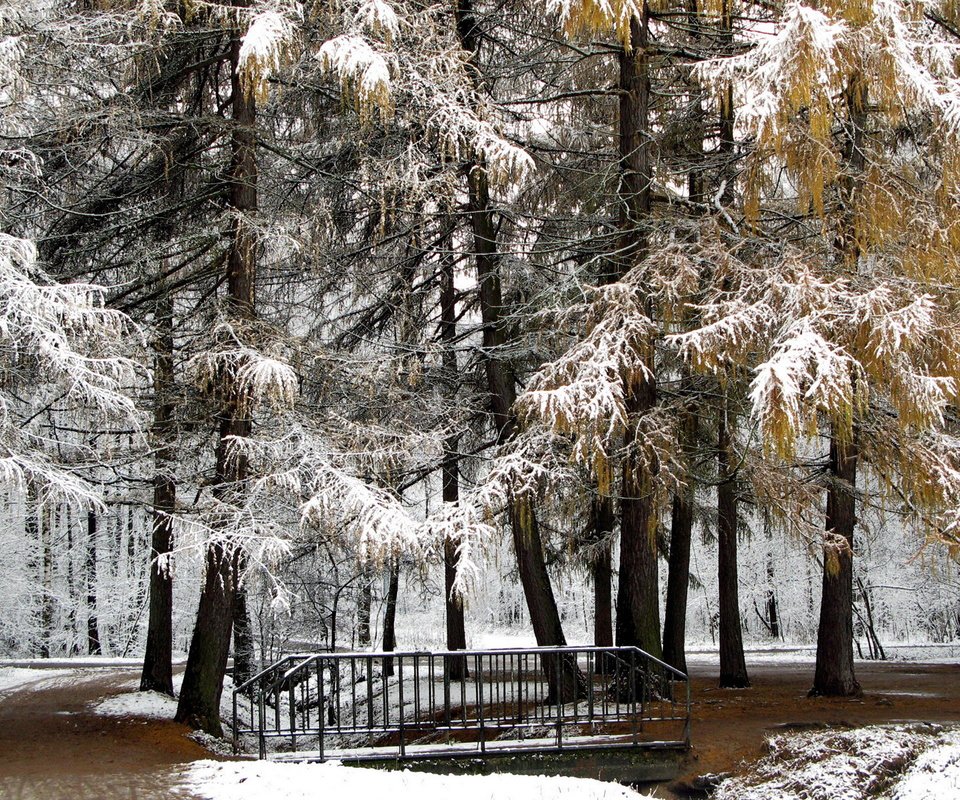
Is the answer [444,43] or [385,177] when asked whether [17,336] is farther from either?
[444,43]

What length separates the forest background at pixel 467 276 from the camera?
26.5ft

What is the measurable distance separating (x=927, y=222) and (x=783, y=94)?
2109mm

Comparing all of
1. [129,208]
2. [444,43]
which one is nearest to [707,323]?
[444,43]

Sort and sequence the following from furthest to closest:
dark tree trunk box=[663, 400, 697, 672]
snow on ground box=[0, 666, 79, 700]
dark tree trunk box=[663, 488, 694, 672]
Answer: snow on ground box=[0, 666, 79, 700]
dark tree trunk box=[663, 488, 694, 672]
dark tree trunk box=[663, 400, 697, 672]

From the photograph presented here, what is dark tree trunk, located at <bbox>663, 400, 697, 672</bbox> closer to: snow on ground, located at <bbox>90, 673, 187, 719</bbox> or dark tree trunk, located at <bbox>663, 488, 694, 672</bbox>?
dark tree trunk, located at <bbox>663, 488, 694, 672</bbox>

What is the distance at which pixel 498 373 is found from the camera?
12453 mm

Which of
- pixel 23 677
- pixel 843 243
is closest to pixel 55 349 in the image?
pixel 843 243

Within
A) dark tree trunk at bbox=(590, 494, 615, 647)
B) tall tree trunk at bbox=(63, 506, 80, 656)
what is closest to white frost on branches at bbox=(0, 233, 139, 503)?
dark tree trunk at bbox=(590, 494, 615, 647)

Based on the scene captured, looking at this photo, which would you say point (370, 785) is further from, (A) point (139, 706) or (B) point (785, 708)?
(A) point (139, 706)

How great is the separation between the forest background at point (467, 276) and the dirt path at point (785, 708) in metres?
1.03

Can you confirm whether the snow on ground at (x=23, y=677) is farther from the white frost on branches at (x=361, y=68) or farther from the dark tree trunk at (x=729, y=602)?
the white frost on branches at (x=361, y=68)

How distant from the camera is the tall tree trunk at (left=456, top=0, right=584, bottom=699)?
1190 centimetres

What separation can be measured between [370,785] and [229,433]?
17.0 ft

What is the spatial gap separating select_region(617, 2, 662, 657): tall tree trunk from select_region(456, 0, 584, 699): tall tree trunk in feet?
3.68
